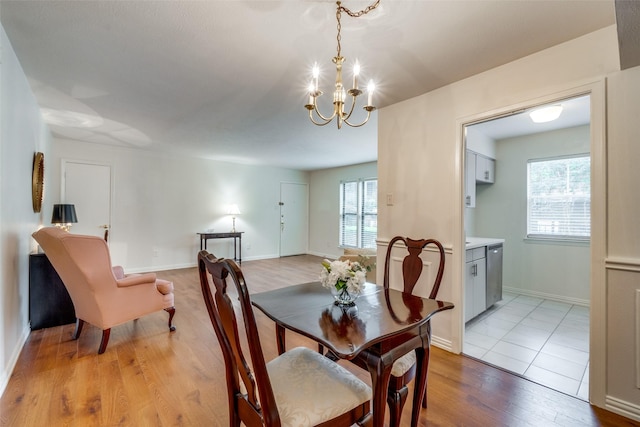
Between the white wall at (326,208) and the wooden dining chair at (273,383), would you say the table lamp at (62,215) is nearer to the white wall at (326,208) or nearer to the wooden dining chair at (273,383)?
the wooden dining chair at (273,383)

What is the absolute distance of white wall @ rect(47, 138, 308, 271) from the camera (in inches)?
203

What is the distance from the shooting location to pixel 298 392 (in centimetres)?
117

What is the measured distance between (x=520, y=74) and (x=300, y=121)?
2.28m

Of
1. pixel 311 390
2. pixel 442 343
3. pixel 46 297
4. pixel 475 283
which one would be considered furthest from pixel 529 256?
pixel 46 297

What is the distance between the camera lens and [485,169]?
4.23 meters

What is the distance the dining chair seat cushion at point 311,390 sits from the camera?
1085mm

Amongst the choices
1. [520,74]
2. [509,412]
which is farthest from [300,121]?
[509,412]

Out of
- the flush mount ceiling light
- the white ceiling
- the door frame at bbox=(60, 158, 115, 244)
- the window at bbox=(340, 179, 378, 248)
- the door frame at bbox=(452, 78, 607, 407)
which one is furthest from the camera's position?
the window at bbox=(340, 179, 378, 248)

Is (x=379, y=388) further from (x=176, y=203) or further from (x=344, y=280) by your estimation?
(x=176, y=203)

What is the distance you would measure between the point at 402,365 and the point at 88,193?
18.5ft

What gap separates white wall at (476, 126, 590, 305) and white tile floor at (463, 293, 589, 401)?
1.05 ft

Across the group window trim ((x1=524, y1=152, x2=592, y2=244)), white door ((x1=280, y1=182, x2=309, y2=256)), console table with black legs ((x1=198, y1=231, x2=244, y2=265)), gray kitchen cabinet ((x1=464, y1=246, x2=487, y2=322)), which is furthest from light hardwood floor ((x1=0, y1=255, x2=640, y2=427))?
white door ((x1=280, y1=182, x2=309, y2=256))

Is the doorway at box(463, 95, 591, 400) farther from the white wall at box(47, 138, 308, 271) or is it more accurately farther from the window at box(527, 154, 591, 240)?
the white wall at box(47, 138, 308, 271)

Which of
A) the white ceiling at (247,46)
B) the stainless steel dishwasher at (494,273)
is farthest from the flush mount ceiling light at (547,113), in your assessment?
the stainless steel dishwasher at (494,273)
